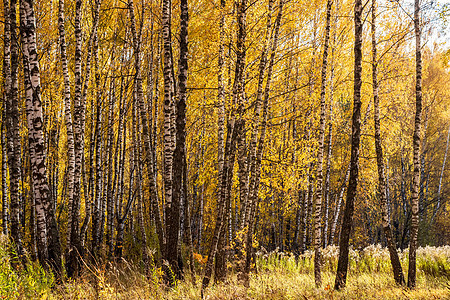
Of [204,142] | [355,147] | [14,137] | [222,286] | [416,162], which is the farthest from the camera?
[204,142]

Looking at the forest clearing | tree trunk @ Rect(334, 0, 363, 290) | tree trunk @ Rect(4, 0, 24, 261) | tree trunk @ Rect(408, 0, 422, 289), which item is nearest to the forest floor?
the forest clearing

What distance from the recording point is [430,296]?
4855 mm

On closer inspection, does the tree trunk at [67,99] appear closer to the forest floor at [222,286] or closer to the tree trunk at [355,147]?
the forest floor at [222,286]

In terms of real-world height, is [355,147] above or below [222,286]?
above

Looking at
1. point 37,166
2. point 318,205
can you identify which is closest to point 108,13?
point 37,166

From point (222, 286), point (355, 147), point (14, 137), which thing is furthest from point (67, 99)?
point (355, 147)

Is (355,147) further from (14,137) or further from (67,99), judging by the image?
(14,137)

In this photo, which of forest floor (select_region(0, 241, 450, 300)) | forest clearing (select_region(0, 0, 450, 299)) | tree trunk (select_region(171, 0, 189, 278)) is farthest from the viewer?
tree trunk (select_region(171, 0, 189, 278))

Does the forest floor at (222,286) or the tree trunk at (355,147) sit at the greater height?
the tree trunk at (355,147)

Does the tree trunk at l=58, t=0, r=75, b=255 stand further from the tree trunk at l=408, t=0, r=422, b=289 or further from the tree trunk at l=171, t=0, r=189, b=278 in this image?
the tree trunk at l=408, t=0, r=422, b=289

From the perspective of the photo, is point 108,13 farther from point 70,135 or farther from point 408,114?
point 408,114

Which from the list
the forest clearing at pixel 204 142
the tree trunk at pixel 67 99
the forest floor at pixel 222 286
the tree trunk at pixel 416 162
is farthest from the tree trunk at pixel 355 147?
the tree trunk at pixel 67 99

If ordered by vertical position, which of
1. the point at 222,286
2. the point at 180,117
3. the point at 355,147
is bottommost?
the point at 222,286

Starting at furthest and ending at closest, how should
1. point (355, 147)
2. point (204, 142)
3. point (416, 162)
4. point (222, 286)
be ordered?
point (204, 142) < point (416, 162) < point (355, 147) < point (222, 286)
